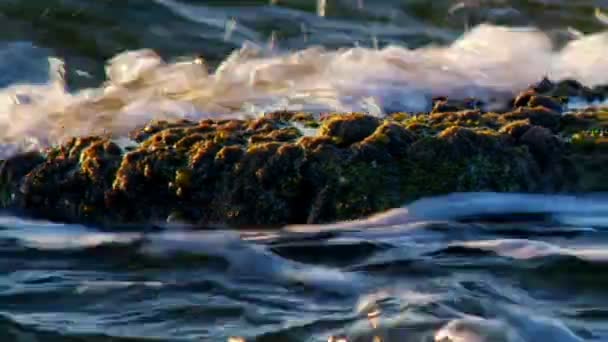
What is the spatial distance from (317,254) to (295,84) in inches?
134

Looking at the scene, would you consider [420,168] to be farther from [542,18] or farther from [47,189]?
[542,18]

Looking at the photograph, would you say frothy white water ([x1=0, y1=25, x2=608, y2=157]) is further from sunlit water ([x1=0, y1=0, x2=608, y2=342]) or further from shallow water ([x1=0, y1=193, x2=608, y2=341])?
shallow water ([x1=0, y1=193, x2=608, y2=341])

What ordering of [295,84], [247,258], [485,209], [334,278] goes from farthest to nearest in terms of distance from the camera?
[295,84] < [485,209] < [247,258] < [334,278]

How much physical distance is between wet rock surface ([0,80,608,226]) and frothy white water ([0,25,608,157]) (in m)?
0.68

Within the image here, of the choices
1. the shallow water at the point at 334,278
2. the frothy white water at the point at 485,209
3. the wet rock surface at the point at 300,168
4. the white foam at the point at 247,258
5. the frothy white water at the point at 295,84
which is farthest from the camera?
the frothy white water at the point at 295,84

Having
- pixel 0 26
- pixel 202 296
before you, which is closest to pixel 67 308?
pixel 202 296

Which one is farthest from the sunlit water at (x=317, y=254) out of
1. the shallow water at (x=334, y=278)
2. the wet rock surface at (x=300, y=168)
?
the wet rock surface at (x=300, y=168)

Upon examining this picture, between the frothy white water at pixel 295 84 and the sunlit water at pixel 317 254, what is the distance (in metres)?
0.02

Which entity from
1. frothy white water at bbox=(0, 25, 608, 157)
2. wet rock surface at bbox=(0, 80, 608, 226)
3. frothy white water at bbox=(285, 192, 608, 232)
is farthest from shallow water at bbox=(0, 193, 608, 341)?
frothy white water at bbox=(0, 25, 608, 157)

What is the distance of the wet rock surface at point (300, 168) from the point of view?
5375 mm

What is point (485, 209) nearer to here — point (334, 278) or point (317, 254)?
point (317, 254)

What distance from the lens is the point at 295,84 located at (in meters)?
8.16

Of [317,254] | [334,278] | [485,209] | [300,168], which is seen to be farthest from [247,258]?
[485,209]

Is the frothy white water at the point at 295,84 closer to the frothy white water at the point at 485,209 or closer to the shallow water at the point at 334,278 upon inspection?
the shallow water at the point at 334,278
